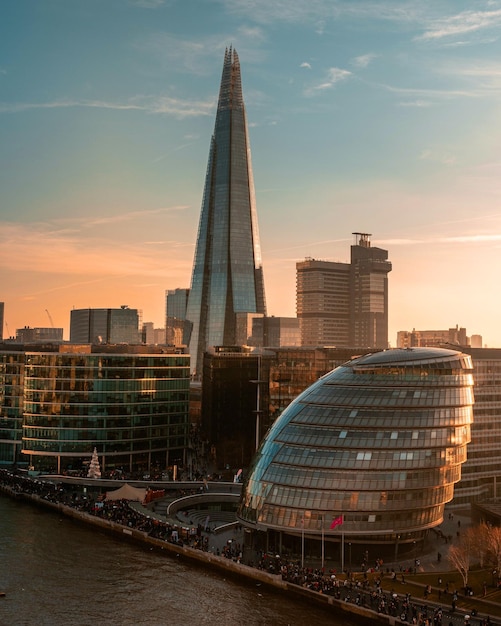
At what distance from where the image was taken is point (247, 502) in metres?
108

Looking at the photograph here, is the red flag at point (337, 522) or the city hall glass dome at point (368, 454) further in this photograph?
the city hall glass dome at point (368, 454)

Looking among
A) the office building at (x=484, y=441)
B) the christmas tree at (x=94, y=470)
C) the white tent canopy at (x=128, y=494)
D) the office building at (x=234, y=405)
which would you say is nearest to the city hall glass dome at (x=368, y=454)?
the white tent canopy at (x=128, y=494)

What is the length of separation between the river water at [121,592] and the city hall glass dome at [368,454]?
1228 centimetres

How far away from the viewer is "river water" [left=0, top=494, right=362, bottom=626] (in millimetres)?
84375

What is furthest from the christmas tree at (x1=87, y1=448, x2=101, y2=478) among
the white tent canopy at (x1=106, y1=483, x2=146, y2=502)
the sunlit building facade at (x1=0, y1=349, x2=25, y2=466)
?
the sunlit building facade at (x1=0, y1=349, x2=25, y2=466)

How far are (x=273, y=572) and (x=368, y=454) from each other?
18900mm

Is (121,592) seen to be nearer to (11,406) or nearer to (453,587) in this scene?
(453,587)

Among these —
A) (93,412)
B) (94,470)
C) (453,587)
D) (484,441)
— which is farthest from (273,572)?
Result: (93,412)

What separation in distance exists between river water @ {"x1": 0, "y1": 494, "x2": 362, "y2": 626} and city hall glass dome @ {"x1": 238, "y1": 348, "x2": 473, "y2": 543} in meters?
12.3

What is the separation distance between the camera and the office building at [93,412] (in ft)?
545

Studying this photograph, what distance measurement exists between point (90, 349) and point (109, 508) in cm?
5680

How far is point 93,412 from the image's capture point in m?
168

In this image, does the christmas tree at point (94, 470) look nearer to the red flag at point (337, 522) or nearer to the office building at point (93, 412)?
the office building at point (93, 412)

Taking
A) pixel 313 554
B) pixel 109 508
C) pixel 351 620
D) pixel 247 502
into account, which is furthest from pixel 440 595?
pixel 109 508
